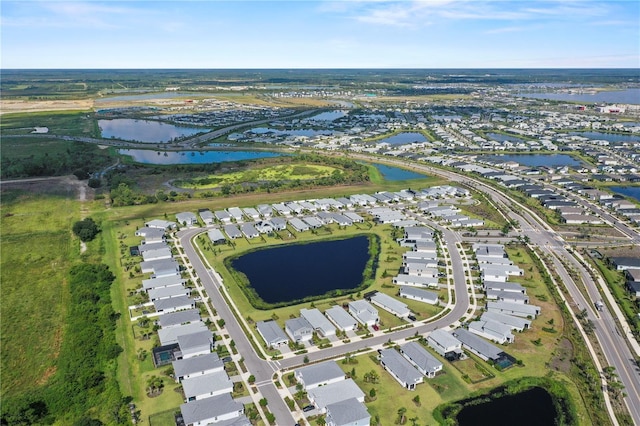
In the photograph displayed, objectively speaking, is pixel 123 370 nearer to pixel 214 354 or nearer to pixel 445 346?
pixel 214 354

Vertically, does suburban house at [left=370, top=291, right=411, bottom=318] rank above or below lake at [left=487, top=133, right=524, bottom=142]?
below

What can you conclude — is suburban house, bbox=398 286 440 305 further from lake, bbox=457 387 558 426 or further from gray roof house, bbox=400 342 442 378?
lake, bbox=457 387 558 426

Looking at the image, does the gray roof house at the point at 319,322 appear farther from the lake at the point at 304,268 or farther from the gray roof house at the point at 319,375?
the gray roof house at the point at 319,375

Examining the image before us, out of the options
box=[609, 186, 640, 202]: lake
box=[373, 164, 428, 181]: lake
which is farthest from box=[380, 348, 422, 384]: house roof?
box=[609, 186, 640, 202]: lake

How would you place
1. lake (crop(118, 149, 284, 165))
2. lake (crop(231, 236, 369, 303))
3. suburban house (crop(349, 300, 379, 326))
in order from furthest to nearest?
lake (crop(118, 149, 284, 165)) → lake (crop(231, 236, 369, 303)) → suburban house (crop(349, 300, 379, 326))

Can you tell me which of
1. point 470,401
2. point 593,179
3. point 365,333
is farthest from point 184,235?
point 593,179

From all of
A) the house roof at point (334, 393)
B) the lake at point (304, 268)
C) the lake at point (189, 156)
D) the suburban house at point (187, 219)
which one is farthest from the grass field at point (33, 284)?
the lake at point (189, 156)
